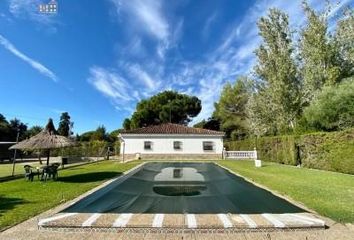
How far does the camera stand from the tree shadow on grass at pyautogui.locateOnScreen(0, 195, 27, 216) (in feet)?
26.7

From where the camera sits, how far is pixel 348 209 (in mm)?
7879

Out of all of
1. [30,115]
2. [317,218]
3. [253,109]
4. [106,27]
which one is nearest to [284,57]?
[253,109]

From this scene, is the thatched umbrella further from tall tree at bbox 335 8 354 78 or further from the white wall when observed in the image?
tall tree at bbox 335 8 354 78

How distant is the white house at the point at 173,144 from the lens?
35906 mm

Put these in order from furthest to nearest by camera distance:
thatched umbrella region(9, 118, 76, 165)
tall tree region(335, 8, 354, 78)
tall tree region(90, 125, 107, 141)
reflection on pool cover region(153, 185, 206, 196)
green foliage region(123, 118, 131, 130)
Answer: tall tree region(90, 125, 107, 141)
green foliage region(123, 118, 131, 130)
tall tree region(335, 8, 354, 78)
thatched umbrella region(9, 118, 76, 165)
reflection on pool cover region(153, 185, 206, 196)

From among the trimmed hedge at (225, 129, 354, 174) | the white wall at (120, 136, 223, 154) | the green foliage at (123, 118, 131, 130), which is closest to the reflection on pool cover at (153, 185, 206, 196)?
the trimmed hedge at (225, 129, 354, 174)

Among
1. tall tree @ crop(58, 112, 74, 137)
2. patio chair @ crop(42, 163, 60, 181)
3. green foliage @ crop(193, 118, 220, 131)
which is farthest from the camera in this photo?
tall tree @ crop(58, 112, 74, 137)

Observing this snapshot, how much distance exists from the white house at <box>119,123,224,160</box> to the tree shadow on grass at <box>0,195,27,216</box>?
2594cm

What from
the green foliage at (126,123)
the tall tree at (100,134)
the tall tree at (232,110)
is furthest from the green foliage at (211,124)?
the tall tree at (100,134)

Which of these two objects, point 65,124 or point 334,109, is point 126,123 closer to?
point 65,124

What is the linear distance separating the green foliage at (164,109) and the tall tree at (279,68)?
2472 centimetres

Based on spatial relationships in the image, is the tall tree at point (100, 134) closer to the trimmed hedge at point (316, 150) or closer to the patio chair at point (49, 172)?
the trimmed hedge at point (316, 150)

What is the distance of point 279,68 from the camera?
3053 centimetres

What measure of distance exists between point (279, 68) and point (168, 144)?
15.1m
